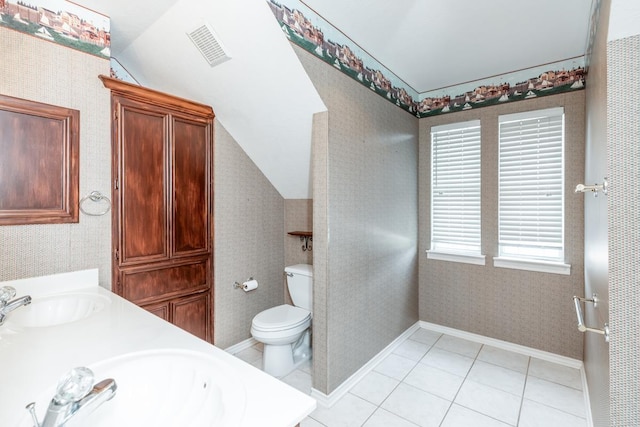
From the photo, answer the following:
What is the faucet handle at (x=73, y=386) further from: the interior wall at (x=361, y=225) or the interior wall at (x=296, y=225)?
the interior wall at (x=296, y=225)

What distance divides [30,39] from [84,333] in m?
1.54

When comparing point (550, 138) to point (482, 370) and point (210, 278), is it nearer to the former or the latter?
point (482, 370)

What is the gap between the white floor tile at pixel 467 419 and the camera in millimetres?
1845

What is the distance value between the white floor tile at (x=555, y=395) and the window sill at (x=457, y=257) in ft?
3.29

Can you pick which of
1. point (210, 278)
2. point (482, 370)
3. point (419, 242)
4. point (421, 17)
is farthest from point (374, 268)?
point (421, 17)

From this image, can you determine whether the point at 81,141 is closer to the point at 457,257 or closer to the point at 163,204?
A: the point at 163,204

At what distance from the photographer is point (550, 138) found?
2545 millimetres

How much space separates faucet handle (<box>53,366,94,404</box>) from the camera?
576mm

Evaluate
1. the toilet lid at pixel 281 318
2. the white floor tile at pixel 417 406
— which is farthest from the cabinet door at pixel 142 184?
the white floor tile at pixel 417 406

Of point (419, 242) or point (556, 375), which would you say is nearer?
point (556, 375)

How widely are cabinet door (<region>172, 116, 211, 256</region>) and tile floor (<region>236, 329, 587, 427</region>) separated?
1106 mm

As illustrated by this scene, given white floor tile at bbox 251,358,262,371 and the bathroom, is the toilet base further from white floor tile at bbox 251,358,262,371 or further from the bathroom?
the bathroom

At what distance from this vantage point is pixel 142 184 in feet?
6.74

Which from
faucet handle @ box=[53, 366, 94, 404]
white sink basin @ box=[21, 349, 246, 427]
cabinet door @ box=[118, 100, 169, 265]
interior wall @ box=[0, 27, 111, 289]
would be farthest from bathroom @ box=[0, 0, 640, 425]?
faucet handle @ box=[53, 366, 94, 404]
